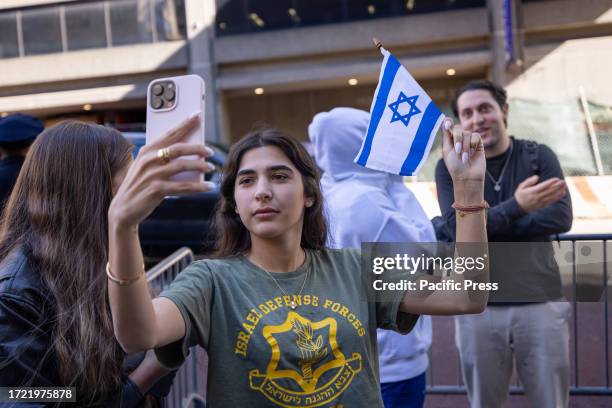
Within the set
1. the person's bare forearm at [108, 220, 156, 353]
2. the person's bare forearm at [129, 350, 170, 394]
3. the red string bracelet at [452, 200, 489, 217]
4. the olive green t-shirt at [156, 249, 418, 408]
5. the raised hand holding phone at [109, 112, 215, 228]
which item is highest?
the raised hand holding phone at [109, 112, 215, 228]

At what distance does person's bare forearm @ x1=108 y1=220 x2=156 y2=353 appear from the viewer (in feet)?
4.34

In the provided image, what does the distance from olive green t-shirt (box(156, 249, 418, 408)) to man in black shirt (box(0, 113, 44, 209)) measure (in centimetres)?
277

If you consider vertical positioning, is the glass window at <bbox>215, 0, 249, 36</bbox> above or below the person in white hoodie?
above

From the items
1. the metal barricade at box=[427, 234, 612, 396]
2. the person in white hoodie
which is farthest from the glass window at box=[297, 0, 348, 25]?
the person in white hoodie

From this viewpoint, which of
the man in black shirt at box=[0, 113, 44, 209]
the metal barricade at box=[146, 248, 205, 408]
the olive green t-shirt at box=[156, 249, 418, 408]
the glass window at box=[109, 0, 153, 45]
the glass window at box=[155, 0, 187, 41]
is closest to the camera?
the olive green t-shirt at box=[156, 249, 418, 408]

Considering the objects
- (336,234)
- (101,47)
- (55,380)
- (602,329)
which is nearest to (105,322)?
(55,380)

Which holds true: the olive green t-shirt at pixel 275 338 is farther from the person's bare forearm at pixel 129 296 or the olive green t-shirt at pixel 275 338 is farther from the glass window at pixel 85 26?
the glass window at pixel 85 26

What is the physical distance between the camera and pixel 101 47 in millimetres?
19859

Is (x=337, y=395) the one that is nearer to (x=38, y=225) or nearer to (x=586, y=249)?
(x=38, y=225)

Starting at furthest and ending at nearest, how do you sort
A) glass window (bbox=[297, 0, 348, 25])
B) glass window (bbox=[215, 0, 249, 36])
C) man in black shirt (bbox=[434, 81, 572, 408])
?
glass window (bbox=[215, 0, 249, 36]) → glass window (bbox=[297, 0, 348, 25]) → man in black shirt (bbox=[434, 81, 572, 408])

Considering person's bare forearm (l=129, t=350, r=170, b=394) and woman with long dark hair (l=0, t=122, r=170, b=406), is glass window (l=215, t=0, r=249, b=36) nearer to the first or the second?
woman with long dark hair (l=0, t=122, r=170, b=406)

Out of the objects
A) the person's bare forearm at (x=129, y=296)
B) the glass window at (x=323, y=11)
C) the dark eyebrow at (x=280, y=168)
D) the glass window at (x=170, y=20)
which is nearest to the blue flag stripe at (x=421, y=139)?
the dark eyebrow at (x=280, y=168)

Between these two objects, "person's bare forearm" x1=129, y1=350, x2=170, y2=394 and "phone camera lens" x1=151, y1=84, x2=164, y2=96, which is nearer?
"phone camera lens" x1=151, y1=84, x2=164, y2=96

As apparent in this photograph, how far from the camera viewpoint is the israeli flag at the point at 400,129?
6.63ft
